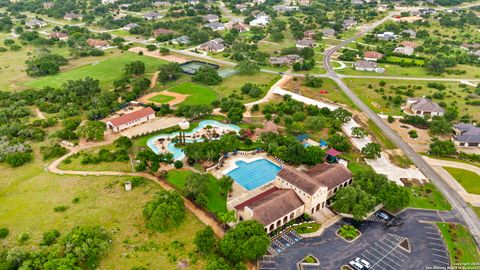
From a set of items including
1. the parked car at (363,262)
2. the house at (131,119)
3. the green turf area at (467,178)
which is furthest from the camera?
the house at (131,119)

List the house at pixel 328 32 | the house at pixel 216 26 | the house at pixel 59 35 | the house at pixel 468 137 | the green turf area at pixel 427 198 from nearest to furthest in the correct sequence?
the green turf area at pixel 427 198 → the house at pixel 468 137 → the house at pixel 59 35 → the house at pixel 328 32 → the house at pixel 216 26

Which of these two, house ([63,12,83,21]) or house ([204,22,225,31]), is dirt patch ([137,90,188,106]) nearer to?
house ([204,22,225,31])

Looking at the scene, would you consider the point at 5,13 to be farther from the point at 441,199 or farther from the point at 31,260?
the point at 441,199

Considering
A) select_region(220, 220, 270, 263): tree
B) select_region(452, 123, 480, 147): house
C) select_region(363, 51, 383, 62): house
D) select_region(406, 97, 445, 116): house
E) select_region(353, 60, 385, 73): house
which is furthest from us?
select_region(363, 51, 383, 62): house

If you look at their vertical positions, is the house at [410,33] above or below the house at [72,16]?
below

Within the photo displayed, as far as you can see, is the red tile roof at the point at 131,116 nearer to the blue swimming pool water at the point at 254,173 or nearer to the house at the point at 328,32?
the blue swimming pool water at the point at 254,173

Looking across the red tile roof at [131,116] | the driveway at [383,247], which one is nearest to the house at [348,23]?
the red tile roof at [131,116]

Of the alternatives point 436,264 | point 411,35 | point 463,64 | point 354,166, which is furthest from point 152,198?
point 411,35

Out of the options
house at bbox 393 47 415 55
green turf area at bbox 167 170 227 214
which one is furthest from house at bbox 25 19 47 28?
house at bbox 393 47 415 55
